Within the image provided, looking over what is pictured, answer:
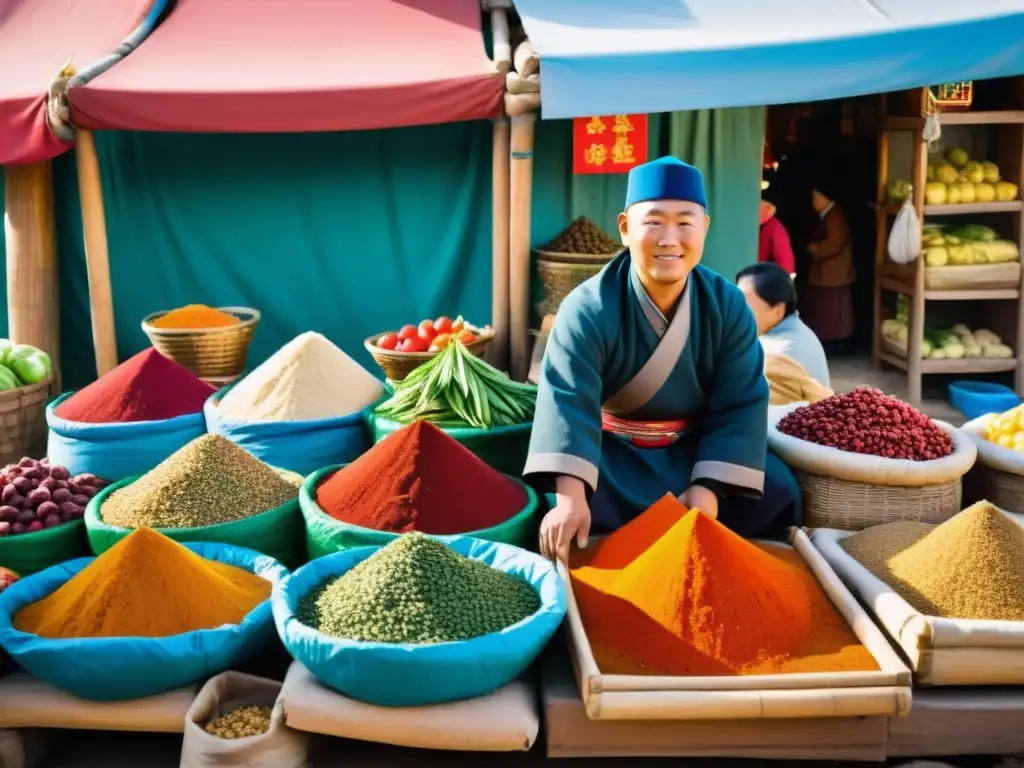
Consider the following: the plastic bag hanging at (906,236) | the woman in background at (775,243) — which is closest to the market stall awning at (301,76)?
the woman in background at (775,243)

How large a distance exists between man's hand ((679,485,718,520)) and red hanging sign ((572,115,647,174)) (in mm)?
2421

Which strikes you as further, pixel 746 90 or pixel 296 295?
pixel 296 295

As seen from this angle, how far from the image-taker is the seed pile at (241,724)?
2.25 m

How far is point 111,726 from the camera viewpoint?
2309mm

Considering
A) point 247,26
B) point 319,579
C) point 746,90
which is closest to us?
point 319,579

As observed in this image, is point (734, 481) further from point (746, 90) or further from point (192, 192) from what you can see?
point (192, 192)

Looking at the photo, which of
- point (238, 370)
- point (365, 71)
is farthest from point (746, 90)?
point (238, 370)

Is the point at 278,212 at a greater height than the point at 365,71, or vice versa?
the point at 365,71

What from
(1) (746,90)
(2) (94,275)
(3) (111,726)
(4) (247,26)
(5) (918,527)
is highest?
(4) (247,26)

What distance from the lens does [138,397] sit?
3504 millimetres

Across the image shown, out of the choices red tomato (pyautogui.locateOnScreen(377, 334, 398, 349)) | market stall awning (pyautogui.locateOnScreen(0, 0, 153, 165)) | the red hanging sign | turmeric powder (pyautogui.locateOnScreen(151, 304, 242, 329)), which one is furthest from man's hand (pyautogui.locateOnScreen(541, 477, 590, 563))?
market stall awning (pyautogui.locateOnScreen(0, 0, 153, 165))

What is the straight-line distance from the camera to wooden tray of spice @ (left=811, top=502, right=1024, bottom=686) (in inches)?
89.8

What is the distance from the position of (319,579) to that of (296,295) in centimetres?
304

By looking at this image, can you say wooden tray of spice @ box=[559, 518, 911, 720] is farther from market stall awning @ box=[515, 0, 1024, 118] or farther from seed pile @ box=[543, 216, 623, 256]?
seed pile @ box=[543, 216, 623, 256]
